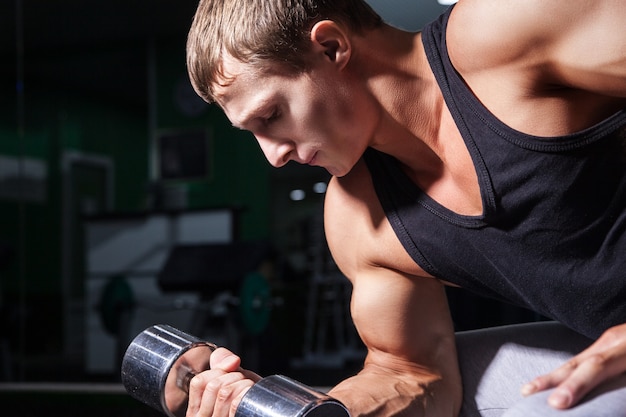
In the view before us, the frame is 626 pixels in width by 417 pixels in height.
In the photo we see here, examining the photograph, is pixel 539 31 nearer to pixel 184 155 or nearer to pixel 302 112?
pixel 302 112

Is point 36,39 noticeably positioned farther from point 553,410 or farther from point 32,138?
point 553,410

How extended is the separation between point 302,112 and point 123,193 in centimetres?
855

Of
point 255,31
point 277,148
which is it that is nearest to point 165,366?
point 277,148

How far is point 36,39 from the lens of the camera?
795 cm

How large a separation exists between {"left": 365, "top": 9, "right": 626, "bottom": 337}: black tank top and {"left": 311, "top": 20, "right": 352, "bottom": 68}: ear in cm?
11

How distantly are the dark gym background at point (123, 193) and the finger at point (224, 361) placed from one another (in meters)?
3.44

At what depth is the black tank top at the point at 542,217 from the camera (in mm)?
855

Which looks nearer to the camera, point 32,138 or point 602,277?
point 602,277

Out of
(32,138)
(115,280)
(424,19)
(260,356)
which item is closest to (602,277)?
(424,19)

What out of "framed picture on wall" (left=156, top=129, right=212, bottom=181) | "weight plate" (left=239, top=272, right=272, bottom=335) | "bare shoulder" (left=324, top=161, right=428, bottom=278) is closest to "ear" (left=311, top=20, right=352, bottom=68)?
"bare shoulder" (left=324, top=161, right=428, bottom=278)

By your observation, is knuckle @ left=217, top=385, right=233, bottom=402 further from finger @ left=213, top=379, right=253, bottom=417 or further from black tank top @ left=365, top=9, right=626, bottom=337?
black tank top @ left=365, top=9, right=626, bottom=337

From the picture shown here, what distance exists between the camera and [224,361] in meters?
0.93

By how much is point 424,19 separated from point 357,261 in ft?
4.40

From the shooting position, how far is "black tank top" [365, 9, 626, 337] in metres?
0.85
